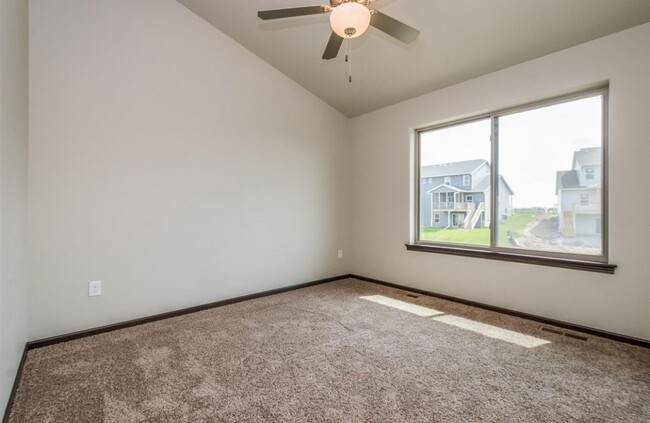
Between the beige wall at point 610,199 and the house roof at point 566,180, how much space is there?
0.92 ft

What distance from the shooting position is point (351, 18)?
1634mm

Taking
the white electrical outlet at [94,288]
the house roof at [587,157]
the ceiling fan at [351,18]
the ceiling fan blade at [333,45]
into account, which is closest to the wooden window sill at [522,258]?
the house roof at [587,157]

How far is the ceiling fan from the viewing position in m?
1.62

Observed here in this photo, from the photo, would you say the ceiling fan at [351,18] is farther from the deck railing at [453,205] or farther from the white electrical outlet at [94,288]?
the white electrical outlet at [94,288]

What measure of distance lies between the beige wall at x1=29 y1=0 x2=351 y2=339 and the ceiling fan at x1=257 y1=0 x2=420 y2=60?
5.05ft

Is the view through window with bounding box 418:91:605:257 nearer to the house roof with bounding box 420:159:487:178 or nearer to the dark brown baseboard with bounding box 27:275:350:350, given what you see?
the house roof with bounding box 420:159:487:178

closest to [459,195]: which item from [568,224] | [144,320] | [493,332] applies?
[568,224]

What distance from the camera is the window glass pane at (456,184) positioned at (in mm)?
3320

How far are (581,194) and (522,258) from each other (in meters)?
0.73

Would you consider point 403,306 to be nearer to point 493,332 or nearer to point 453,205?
point 493,332

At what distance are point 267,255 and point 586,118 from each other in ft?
11.2

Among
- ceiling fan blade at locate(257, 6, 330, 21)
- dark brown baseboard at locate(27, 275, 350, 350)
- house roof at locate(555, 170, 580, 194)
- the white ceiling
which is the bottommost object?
dark brown baseboard at locate(27, 275, 350, 350)

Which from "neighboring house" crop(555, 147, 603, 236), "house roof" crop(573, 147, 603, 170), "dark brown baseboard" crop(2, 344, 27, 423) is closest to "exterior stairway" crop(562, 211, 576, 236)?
"neighboring house" crop(555, 147, 603, 236)

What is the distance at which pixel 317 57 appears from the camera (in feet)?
11.1
